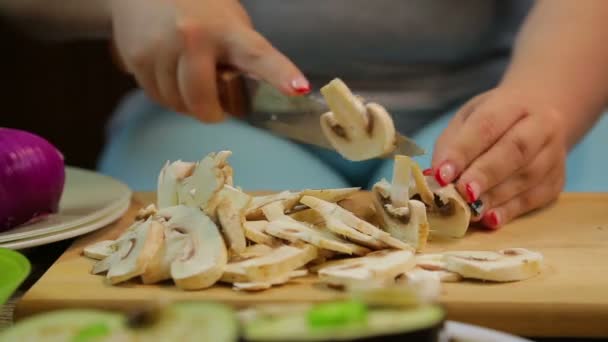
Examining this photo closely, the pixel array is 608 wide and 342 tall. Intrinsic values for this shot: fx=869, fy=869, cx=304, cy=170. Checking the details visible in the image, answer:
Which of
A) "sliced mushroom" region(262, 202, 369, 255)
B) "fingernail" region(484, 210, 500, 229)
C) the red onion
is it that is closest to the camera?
"sliced mushroom" region(262, 202, 369, 255)

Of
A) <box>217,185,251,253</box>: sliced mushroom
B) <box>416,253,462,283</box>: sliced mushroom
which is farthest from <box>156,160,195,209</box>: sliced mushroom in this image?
<box>416,253,462,283</box>: sliced mushroom

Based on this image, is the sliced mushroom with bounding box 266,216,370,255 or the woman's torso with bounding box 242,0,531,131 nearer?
the sliced mushroom with bounding box 266,216,370,255

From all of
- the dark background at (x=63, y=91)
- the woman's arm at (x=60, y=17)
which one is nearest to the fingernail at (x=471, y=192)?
the woman's arm at (x=60, y=17)

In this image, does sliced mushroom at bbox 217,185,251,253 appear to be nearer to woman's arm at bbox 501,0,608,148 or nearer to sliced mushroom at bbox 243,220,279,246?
sliced mushroom at bbox 243,220,279,246

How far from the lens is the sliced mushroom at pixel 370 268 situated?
3.25ft

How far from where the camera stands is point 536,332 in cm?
97

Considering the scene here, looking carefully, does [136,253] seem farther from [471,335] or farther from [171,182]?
[471,335]

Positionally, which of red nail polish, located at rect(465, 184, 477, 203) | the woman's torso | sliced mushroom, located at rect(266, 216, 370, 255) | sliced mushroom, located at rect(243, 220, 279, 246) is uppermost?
the woman's torso

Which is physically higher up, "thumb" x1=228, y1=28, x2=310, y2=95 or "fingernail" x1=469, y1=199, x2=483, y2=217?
"thumb" x1=228, y1=28, x2=310, y2=95

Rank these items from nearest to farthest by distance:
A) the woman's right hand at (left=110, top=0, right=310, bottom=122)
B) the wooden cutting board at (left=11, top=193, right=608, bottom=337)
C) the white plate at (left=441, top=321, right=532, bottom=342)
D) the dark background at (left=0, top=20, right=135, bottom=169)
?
the white plate at (left=441, top=321, right=532, bottom=342)
the wooden cutting board at (left=11, top=193, right=608, bottom=337)
the woman's right hand at (left=110, top=0, right=310, bottom=122)
the dark background at (left=0, top=20, right=135, bottom=169)

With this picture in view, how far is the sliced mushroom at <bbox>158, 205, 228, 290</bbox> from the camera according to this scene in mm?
1006

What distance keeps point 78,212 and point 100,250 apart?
0.16 meters

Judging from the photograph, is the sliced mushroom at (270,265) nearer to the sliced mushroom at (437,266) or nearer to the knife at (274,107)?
the sliced mushroom at (437,266)

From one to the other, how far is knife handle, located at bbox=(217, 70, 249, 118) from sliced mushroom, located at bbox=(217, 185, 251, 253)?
359mm
